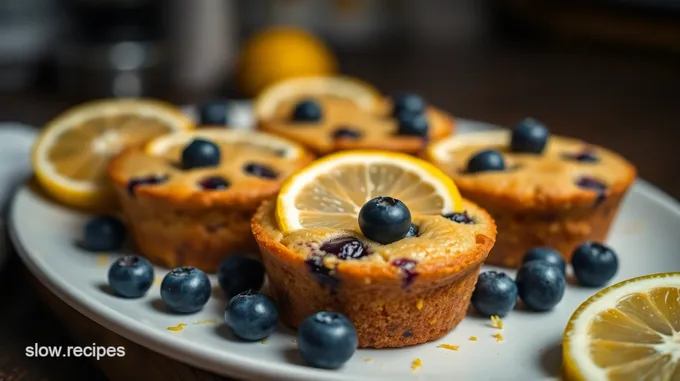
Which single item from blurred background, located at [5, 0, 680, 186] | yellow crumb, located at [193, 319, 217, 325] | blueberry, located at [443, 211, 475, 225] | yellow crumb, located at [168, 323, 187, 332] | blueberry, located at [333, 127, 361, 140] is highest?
blueberry, located at [443, 211, 475, 225]

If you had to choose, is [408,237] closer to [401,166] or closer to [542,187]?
[401,166]

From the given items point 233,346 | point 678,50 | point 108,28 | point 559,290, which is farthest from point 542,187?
point 678,50

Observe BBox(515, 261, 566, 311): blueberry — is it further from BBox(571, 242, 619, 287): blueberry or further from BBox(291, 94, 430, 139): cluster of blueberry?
BBox(291, 94, 430, 139): cluster of blueberry

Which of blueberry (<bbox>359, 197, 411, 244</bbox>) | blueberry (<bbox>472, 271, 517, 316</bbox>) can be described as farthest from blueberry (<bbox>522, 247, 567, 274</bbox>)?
blueberry (<bbox>359, 197, 411, 244</bbox>)

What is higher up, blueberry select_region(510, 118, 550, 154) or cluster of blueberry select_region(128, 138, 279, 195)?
blueberry select_region(510, 118, 550, 154)

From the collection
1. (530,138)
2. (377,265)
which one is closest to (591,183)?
(530,138)

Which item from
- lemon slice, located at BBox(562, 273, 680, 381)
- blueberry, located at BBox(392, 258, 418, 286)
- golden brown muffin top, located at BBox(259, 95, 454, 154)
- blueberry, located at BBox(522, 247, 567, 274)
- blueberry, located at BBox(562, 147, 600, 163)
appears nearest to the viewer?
lemon slice, located at BBox(562, 273, 680, 381)
